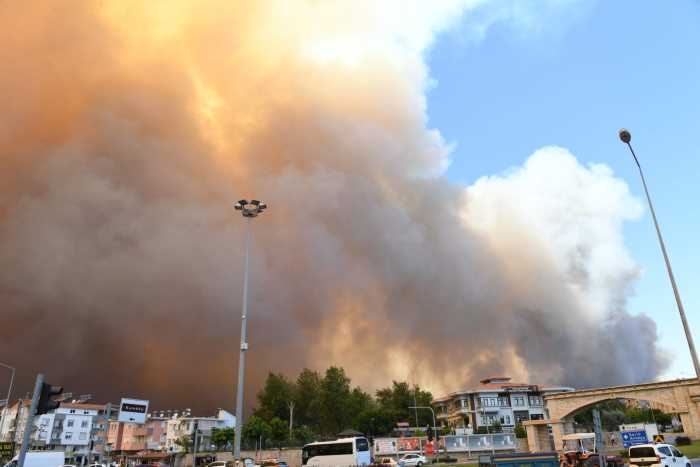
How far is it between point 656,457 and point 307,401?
84.5m

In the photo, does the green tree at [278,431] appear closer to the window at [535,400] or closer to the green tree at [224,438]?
the green tree at [224,438]

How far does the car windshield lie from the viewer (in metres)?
25.1

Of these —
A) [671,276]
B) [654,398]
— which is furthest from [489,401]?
[671,276]

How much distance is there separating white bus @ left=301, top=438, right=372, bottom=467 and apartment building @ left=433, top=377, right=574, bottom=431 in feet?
223

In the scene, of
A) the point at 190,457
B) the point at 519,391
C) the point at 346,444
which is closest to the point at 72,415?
the point at 190,457

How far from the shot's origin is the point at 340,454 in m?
44.7

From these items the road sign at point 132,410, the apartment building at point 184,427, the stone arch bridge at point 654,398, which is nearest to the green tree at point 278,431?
the apartment building at point 184,427

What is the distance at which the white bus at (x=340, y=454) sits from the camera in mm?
44094

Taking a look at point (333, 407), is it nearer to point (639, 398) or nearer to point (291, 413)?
point (291, 413)

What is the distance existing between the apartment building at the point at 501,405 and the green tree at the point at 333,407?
2885 centimetres

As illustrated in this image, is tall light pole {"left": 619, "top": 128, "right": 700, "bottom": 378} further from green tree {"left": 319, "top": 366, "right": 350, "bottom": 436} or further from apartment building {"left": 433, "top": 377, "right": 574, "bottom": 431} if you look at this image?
apartment building {"left": 433, "top": 377, "right": 574, "bottom": 431}

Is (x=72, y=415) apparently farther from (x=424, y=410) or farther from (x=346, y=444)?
(x=346, y=444)

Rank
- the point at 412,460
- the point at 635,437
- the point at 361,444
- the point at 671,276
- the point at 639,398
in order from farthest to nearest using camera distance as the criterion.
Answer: the point at 639,398, the point at 412,460, the point at 361,444, the point at 635,437, the point at 671,276

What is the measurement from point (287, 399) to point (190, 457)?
26.2 m
